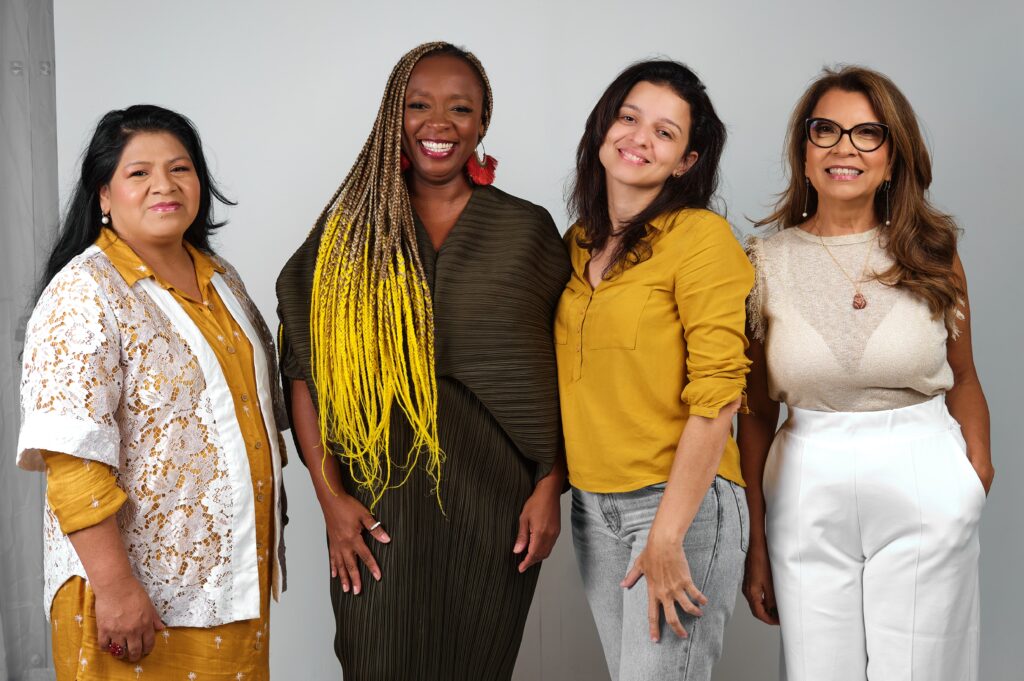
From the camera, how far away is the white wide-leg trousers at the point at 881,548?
1960mm

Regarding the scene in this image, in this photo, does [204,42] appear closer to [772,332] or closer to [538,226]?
[538,226]

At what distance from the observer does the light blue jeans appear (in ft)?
6.22

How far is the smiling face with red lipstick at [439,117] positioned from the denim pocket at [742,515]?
91 centimetres

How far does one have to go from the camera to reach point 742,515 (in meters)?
1.95

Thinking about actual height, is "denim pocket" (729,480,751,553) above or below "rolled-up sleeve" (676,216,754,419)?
below

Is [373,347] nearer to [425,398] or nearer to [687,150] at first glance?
[425,398]

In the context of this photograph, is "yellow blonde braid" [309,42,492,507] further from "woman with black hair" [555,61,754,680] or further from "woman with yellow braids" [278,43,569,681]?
"woman with black hair" [555,61,754,680]

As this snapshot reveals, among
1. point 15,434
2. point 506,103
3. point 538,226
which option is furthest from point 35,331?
point 506,103

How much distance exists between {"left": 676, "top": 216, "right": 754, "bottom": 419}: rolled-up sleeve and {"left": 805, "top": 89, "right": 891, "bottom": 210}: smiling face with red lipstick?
0.35 metres

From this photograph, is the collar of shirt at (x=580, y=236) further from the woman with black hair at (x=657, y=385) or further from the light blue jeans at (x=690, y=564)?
the light blue jeans at (x=690, y=564)

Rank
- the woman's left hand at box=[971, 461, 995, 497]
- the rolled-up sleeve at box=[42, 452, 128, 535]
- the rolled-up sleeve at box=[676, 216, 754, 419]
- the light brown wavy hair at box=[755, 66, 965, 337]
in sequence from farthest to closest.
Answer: the woman's left hand at box=[971, 461, 995, 497], the light brown wavy hair at box=[755, 66, 965, 337], the rolled-up sleeve at box=[676, 216, 754, 419], the rolled-up sleeve at box=[42, 452, 128, 535]

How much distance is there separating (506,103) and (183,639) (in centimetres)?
191

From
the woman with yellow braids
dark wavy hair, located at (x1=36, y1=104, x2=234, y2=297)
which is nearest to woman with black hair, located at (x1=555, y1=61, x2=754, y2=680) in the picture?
the woman with yellow braids

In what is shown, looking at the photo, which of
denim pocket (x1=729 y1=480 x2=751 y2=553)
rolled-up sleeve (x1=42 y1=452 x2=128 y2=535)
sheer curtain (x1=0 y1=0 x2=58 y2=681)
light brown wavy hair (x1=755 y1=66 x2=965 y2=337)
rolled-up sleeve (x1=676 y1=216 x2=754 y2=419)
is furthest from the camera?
sheer curtain (x1=0 y1=0 x2=58 y2=681)
